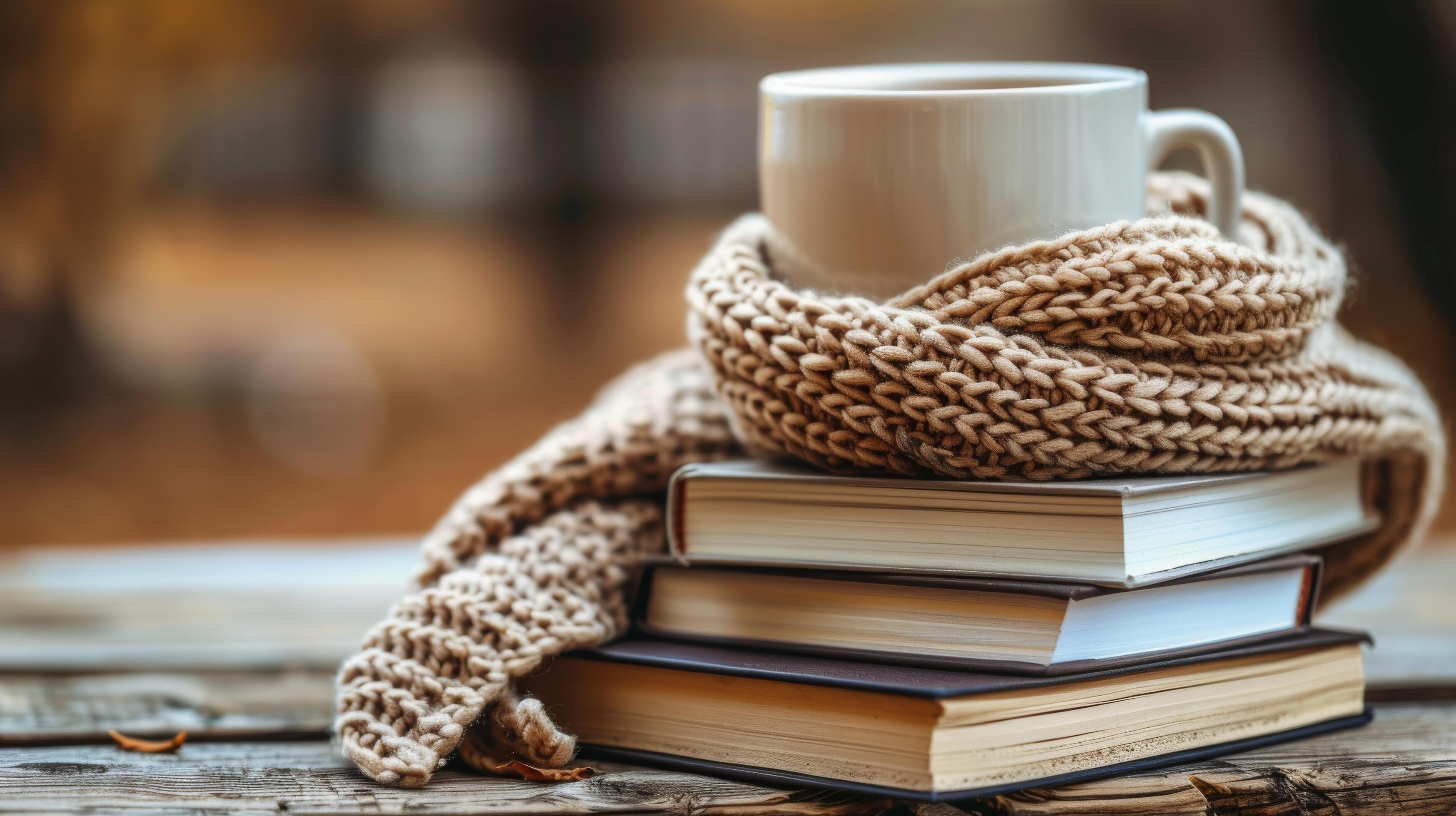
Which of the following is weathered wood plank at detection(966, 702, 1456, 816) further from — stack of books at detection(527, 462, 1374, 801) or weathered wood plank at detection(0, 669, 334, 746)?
weathered wood plank at detection(0, 669, 334, 746)

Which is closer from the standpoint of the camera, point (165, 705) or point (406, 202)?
point (165, 705)

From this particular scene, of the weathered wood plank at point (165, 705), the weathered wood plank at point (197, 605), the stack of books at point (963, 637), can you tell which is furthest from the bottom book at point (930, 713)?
the weathered wood plank at point (197, 605)

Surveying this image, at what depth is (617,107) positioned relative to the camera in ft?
14.9

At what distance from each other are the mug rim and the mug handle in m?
0.03

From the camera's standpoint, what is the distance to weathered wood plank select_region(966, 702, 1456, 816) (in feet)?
1.86

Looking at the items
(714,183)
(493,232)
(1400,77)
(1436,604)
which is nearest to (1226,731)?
(1436,604)

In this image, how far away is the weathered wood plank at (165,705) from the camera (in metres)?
0.72

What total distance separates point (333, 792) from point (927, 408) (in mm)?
340

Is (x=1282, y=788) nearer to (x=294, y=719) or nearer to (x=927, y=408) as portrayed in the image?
(x=927, y=408)

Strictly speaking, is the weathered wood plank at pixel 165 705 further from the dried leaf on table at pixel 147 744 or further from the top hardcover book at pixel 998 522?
the top hardcover book at pixel 998 522

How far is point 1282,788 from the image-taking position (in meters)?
0.59

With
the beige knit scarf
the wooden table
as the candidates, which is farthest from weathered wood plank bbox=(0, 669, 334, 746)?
the beige knit scarf

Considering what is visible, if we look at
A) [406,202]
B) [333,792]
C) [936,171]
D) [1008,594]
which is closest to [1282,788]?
[1008,594]

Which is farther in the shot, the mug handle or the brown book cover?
the mug handle
